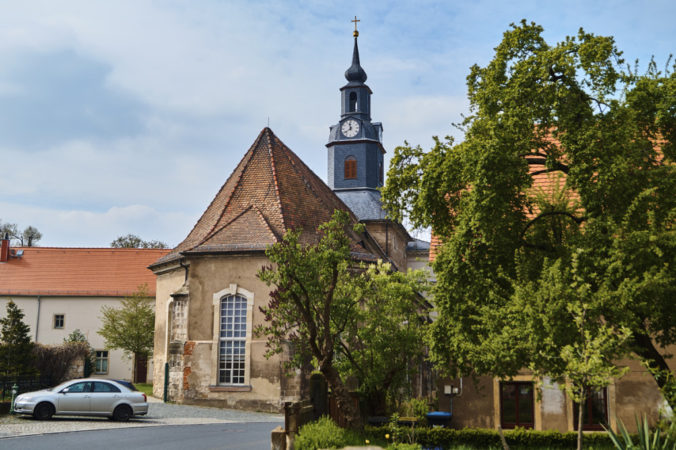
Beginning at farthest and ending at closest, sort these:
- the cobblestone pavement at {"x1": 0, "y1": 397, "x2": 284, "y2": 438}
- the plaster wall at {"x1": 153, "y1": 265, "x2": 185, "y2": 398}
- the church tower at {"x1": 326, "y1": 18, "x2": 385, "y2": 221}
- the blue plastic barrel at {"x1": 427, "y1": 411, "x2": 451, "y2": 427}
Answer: the church tower at {"x1": 326, "y1": 18, "x2": 385, "y2": 221}
the plaster wall at {"x1": 153, "y1": 265, "x2": 185, "y2": 398}
the blue plastic barrel at {"x1": 427, "y1": 411, "x2": 451, "y2": 427}
the cobblestone pavement at {"x1": 0, "y1": 397, "x2": 284, "y2": 438}

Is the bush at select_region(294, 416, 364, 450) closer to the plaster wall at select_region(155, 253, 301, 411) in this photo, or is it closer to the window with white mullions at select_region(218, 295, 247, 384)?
the plaster wall at select_region(155, 253, 301, 411)

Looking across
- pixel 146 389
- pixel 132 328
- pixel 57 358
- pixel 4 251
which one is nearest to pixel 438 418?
pixel 57 358

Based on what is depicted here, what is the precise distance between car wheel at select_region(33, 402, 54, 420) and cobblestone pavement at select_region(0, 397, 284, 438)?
20cm

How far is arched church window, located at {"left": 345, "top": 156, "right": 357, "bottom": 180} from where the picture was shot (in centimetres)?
4881

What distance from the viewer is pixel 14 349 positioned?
27.1 m

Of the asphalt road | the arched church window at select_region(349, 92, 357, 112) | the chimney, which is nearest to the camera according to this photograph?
the asphalt road

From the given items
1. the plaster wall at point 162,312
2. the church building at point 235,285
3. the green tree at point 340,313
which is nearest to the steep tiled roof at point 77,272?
the plaster wall at point 162,312

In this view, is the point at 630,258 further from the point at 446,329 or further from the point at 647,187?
the point at 446,329

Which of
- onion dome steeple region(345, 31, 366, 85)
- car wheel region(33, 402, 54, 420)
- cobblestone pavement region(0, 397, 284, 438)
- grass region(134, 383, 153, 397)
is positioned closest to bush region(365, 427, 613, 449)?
cobblestone pavement region(0, 397, 284, 438)

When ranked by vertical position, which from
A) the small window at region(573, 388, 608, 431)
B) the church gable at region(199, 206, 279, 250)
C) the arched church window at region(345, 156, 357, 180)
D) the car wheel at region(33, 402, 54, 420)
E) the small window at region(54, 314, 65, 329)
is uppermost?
the arched church window at region(345, 156, 357, 180)

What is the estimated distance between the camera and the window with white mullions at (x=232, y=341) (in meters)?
26.1

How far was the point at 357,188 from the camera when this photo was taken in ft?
160

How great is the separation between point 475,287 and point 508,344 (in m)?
1.90

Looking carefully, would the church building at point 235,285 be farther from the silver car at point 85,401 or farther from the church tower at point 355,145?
the church tower at point 355,145
